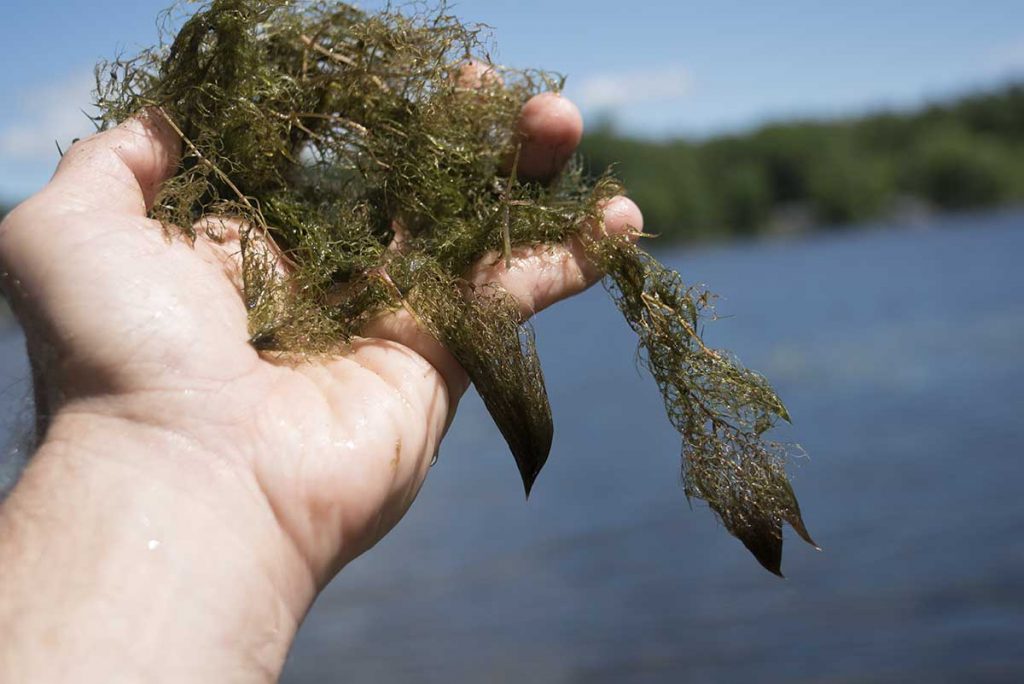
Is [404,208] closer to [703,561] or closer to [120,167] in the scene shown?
[120,167]

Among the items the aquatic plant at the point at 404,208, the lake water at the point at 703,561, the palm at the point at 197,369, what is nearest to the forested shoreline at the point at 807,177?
the lake water at the point at 703,561

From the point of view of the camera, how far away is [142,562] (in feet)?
7.20

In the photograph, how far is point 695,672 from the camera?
29.8 feet

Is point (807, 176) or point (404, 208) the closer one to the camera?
point (404, 208)

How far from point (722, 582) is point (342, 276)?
8749mm

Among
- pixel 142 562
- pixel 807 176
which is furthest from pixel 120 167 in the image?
pixel 807 176

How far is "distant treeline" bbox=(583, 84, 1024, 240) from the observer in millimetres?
90562

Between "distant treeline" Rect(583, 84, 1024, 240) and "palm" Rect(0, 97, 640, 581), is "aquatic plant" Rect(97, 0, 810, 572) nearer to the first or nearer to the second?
"palm" Rect(0, 97, 640, 581)

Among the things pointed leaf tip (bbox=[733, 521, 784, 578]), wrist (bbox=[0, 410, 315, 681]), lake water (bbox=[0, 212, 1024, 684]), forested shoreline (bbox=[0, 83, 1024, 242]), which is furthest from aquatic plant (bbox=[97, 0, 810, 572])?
forested shoreline (bbox=[0, 83, 1024, 242])

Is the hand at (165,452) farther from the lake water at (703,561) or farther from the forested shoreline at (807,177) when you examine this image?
the forested shoreline at (807,177)

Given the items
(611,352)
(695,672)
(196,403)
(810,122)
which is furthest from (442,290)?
(810,122)

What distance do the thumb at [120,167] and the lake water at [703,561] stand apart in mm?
602

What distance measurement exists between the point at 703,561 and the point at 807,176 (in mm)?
98603

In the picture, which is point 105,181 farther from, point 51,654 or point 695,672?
point 695,672
